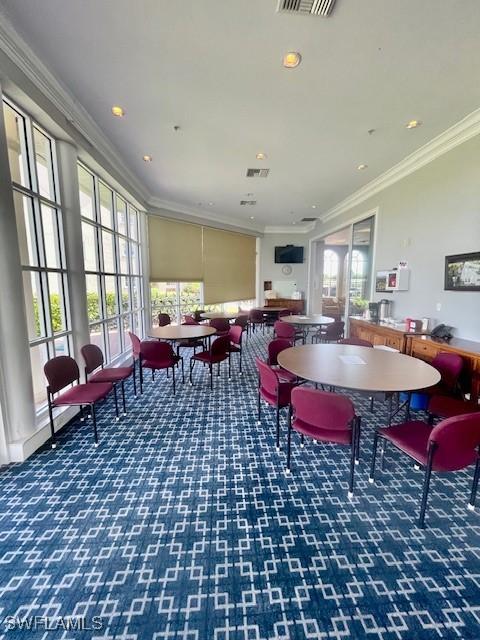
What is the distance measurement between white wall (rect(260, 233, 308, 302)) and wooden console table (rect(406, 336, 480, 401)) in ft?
22.1

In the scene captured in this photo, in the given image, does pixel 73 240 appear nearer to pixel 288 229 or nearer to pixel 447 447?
pixel 447 447

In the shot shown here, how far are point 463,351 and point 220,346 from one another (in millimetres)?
3134

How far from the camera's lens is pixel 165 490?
87.7 inches

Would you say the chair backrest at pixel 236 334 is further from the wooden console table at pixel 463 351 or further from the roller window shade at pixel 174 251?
the roller window shade at pixel 174 251

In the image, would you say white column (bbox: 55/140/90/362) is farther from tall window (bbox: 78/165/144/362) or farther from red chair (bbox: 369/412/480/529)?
red chair (bbox: 369/412/480/529)

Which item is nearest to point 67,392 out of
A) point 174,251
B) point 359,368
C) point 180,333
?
point 180,333

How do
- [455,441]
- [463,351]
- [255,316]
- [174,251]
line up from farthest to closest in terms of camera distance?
[255,316], [174,251], [463,351], [455,441]

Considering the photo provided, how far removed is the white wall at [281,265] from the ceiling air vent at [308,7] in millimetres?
8208

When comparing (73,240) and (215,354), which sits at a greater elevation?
(73,240)

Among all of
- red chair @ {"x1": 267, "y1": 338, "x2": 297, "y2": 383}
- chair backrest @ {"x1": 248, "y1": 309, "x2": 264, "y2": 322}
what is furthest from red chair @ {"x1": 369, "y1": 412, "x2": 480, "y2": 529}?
chair backrest @ {"x1": 248, "y1": 309, "x2": 264, "y2": 322}

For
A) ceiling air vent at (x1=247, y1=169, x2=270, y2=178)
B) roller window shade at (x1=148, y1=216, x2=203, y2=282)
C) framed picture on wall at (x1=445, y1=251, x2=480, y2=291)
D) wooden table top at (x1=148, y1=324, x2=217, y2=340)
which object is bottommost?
wooden table top at (x1=148, y1=324, x2=217, y2=340)

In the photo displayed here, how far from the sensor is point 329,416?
6.65 ft

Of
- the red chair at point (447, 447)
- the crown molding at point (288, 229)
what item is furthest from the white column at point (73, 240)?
the crown molding at point (288, 229)

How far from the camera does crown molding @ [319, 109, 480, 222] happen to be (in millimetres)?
3396
